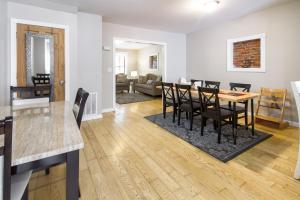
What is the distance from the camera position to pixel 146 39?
5344 mm

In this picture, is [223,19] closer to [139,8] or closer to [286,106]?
[139,8]

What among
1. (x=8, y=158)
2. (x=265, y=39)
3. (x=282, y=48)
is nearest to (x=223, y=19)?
(x=265, y=39)

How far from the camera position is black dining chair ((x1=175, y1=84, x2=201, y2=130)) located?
3254 millimetres

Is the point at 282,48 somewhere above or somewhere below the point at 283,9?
below

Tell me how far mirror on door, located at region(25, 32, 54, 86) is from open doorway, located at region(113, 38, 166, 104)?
302 cm

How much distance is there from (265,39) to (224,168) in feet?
10.8

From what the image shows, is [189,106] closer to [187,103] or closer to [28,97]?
[187,103]

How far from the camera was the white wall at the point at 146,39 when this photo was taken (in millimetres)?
4648

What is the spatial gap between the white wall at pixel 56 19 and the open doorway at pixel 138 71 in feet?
8.97

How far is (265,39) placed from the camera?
12.8 ft

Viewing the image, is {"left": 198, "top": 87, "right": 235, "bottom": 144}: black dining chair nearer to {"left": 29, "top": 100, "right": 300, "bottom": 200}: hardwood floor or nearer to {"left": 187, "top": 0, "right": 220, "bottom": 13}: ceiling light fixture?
{"left": 29, "top": 100, "right": 300, "bottom": 200}: hardwood floor

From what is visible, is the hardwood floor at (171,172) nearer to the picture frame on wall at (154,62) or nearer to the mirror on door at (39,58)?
the mirror on door at (39,58)

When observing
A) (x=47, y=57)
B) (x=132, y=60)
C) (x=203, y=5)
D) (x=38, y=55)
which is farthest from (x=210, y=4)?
(x=132, y=60)

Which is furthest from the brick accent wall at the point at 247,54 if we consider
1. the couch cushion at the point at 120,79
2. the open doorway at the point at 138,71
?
the couch cushion at the point at 120,79
